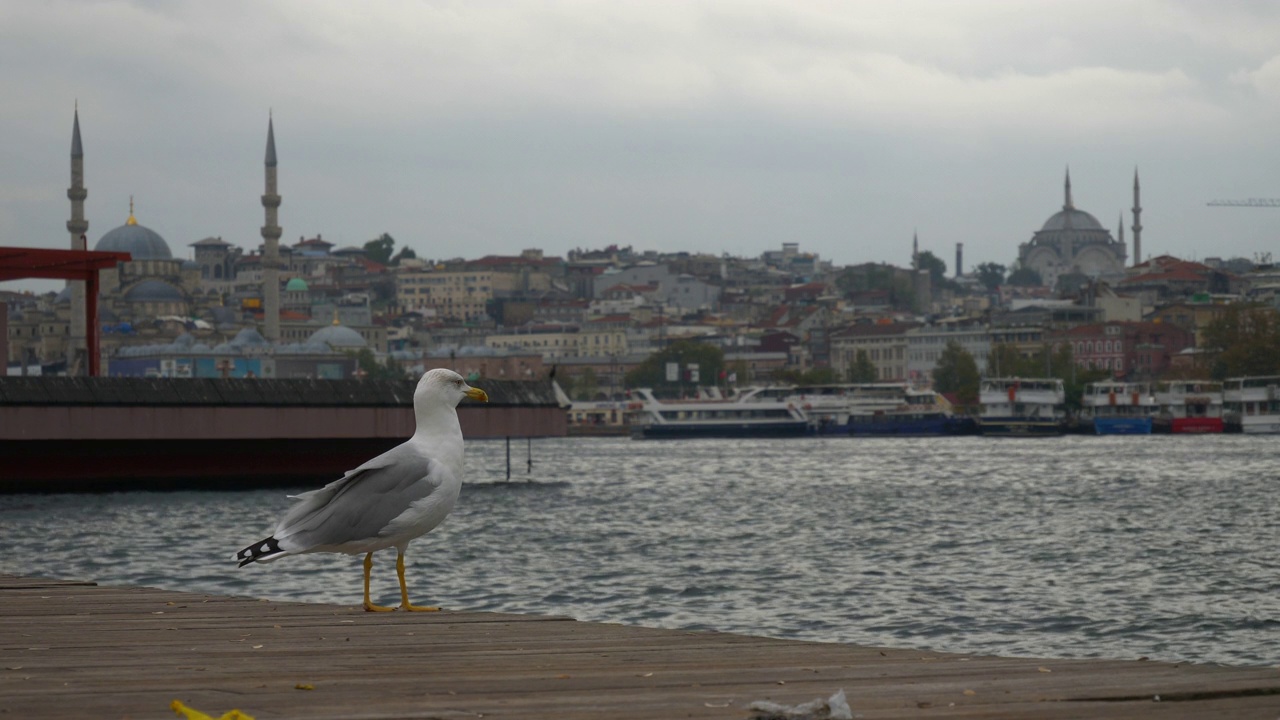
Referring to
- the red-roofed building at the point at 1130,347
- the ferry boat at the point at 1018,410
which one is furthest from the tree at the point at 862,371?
the ferry boat at the point at 1018,410

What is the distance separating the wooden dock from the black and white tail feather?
0.19m

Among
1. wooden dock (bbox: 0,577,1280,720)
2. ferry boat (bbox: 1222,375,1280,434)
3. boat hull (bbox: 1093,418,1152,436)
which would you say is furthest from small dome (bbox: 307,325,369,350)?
wooden dock (bbox: 0,577,1280,720)

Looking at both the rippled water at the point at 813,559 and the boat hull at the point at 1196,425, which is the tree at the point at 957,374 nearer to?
the boat hull at the point at 1196,425

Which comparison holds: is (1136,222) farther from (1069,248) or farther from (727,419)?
(727,419)

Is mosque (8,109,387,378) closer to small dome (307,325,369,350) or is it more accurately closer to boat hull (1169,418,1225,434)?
small dome (307,325,369,350)

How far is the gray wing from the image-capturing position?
5.53 m

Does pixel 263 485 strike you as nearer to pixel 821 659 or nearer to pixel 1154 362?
pixel 821 659

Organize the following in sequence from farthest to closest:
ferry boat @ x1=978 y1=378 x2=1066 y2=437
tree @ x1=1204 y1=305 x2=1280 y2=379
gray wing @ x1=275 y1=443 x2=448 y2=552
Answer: tree @ x1=1204 y1=305 x2=1280 y2=379 < ferry boat @ x1=978 y1=378 x2=1066 y2=437 < gray wing @ x1=275 y1=443 x2=448 y2=552

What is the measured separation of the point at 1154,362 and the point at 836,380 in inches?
747

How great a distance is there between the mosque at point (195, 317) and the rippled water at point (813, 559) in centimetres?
5464

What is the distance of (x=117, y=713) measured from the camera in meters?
3.47

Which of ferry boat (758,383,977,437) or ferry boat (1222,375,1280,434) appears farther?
ferry boat (758,383,977,437)

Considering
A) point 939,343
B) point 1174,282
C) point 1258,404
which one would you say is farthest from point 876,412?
point 1174,282

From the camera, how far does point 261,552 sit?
536cm
